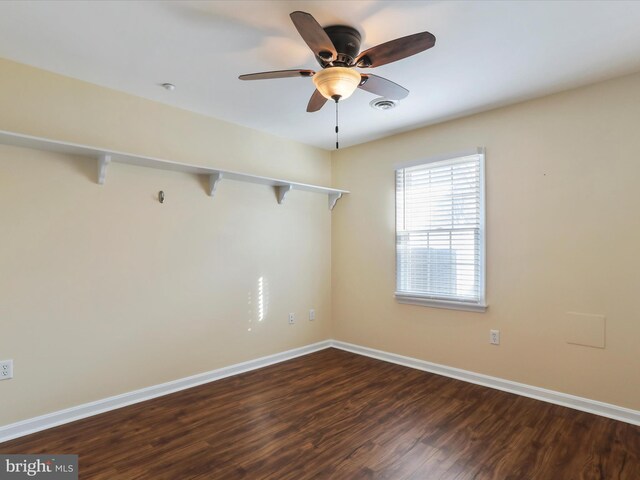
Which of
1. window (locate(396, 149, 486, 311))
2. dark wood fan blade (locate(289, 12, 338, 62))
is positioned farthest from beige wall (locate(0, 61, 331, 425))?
dark wood fan blade (locate(289, 12, 338, 62))

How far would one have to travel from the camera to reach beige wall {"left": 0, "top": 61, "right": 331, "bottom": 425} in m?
2.52

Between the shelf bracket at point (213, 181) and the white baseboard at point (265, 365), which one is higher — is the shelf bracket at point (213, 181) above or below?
above

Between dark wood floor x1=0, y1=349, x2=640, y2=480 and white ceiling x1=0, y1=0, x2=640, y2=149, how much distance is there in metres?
2.55

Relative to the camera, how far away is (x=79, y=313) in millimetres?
2746

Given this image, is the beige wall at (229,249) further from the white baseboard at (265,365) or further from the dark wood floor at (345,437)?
the dark wood floor at (345,437)

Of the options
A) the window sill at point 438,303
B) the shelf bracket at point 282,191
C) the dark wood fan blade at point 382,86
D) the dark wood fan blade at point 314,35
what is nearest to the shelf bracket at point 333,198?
the shelf bracket at point 282,191

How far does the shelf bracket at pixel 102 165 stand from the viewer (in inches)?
108

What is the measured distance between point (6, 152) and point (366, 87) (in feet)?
8.03

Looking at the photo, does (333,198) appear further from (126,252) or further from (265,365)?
(126,252)

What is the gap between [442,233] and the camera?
365 centimetres

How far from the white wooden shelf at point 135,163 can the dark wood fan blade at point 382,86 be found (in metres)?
1.64

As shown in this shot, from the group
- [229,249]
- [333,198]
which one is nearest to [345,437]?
[229,249]

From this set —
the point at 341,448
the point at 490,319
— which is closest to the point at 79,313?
the point at 341,448

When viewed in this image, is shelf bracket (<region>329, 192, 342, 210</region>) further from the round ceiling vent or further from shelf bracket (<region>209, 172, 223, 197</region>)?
shelf bracket (<region>209, 172, 223, 197</region>)
